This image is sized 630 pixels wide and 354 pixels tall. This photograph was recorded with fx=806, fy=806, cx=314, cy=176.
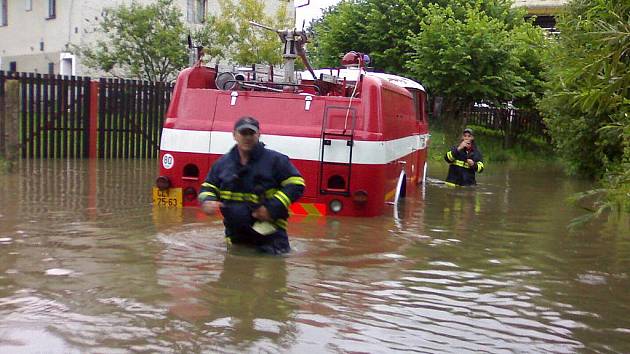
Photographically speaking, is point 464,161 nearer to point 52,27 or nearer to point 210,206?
point 210,206

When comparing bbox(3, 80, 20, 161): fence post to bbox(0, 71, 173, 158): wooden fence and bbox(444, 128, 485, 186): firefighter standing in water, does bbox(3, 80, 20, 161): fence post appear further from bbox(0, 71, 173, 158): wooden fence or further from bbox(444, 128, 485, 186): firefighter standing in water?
bbox(444, 128, 485, 186): firefighter standing in water

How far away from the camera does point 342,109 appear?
9.43 meters

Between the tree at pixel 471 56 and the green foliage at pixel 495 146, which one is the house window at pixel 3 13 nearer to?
the tree at pixel 471 56

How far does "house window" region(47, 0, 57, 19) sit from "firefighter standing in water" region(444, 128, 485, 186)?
18.9 metres

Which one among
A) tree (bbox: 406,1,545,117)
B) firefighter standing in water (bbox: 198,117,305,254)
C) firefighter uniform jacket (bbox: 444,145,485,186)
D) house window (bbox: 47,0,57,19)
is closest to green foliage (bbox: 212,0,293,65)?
tree (bbox: 406,1,545,117)

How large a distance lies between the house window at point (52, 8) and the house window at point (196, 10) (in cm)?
493

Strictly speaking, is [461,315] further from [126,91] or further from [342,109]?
[126,91]

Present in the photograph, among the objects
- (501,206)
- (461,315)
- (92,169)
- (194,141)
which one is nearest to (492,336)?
(461,315)

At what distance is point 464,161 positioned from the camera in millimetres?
14984

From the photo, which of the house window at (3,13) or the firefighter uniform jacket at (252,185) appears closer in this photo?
the firefighter uniform jacket at (252,185)

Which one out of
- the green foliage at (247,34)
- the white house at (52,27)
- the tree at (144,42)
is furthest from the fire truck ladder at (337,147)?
the white house at (52,27)

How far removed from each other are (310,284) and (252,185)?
3.48 feet

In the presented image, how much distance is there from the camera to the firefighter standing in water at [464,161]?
48.9ft

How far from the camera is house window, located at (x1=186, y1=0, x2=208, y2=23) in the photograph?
31188 millimetres
